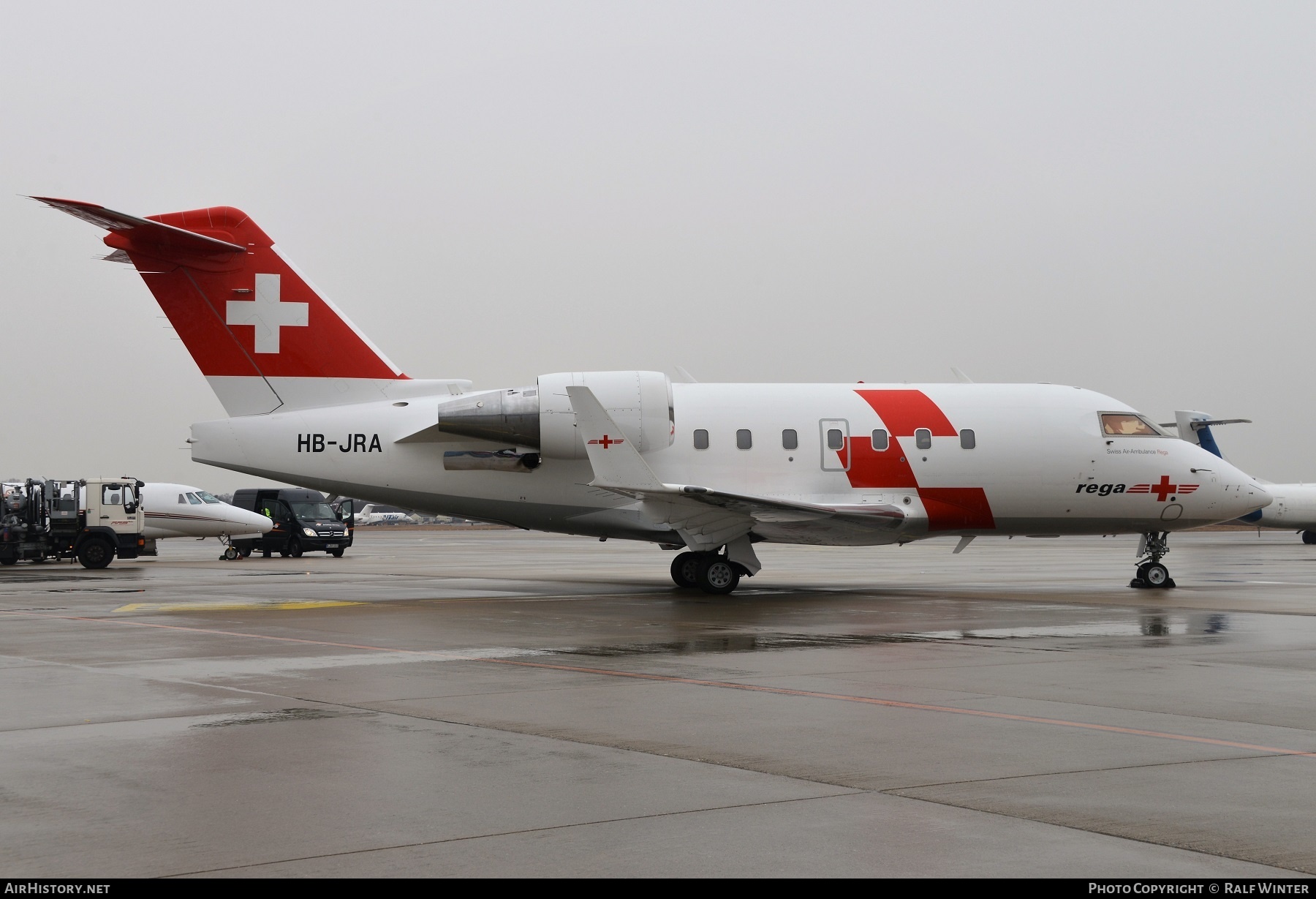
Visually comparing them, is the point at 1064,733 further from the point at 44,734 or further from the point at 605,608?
the point at 605,608

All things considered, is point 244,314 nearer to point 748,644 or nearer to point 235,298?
point 235,298

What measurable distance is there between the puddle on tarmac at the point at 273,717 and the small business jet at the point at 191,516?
33463mm

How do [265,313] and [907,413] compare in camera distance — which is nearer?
[265,313]

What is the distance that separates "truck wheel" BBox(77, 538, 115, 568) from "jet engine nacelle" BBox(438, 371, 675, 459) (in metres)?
17.8

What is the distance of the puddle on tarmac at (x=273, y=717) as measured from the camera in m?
7.87

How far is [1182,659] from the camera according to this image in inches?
447

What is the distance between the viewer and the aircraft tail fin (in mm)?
20734

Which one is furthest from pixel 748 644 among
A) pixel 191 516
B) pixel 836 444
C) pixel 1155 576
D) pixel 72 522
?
pixel 191 516

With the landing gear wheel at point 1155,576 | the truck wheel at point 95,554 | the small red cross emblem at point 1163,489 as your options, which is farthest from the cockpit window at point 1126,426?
the truck wheel at point 95,554

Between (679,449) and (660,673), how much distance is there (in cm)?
1089

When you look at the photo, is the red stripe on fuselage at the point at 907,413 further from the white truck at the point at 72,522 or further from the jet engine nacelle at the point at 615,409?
the white truck at the point at 72,522

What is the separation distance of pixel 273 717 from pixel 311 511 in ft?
126

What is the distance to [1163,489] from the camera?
70.6 ft

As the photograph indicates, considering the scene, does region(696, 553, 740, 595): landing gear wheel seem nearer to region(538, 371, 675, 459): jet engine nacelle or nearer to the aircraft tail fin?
region(538, 371, 675, 459): jet engine nacelle
